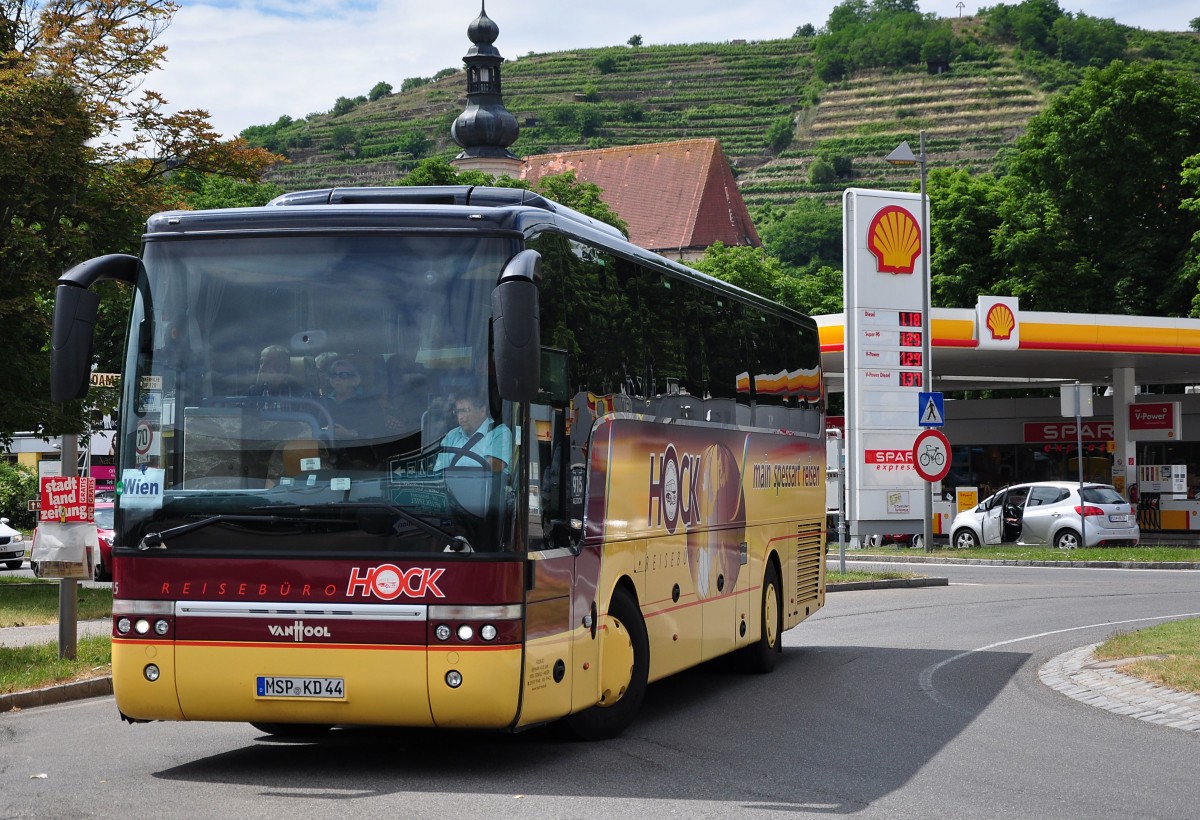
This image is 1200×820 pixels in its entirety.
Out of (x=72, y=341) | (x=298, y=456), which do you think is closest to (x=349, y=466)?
(x=298, y=456)

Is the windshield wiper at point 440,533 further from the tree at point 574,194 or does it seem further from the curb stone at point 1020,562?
the tree at point 574,194

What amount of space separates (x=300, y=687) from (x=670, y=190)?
108m

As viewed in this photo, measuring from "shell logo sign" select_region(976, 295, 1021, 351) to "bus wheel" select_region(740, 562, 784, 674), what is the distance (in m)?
24.8

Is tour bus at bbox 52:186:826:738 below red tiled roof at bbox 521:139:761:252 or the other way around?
below

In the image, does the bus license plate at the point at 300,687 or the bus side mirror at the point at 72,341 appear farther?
the bus license plate at the point at 300,687

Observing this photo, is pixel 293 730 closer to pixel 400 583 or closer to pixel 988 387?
pixel 400 583

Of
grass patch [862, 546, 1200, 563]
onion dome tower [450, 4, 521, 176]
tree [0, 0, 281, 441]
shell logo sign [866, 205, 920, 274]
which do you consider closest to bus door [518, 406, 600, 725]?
tree [0, 0, 281, 441]

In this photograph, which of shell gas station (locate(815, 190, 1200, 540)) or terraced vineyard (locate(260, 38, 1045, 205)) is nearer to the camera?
shell gas station (locate(815, 190, 1200, 540))

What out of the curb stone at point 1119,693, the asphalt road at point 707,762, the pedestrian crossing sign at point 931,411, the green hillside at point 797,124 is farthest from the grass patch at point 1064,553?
the green hillside at point 797,124

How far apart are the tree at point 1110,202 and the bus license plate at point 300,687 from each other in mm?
48768

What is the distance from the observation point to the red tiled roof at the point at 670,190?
11275 cm

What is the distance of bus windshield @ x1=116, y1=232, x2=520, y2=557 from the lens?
27.8ft

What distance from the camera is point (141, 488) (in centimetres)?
875

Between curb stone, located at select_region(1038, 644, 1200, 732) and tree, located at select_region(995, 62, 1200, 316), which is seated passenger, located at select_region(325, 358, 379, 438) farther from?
tree, located at select_region(995, 62, 1200, 316)
